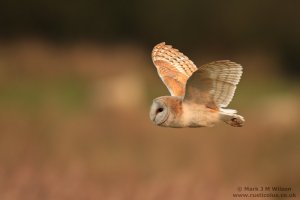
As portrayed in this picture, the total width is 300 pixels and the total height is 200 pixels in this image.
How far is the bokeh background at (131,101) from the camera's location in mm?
7047

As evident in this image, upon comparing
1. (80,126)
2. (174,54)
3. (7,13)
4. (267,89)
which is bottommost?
(174,54)

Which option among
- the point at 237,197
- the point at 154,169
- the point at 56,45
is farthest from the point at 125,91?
the point at 237,197

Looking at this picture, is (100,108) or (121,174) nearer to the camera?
(121,174)

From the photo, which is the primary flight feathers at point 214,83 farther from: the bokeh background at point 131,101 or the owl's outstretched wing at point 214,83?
the bokeh background at point 131,101

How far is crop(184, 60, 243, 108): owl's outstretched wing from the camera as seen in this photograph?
3.58 meters

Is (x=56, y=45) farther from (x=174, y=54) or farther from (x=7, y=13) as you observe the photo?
(x=174, y=54)

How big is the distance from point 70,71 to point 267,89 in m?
3.64

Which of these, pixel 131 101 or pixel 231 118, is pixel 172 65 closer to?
pixel 231 118

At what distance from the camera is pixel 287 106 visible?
1242 cm

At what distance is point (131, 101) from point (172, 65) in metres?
8.30

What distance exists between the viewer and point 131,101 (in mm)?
12680

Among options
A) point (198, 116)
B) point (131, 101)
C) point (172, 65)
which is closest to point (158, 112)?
point (198, 116)

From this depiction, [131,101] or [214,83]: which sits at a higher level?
→ [131,101]

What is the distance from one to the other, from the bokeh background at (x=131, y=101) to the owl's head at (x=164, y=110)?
2229 mm
